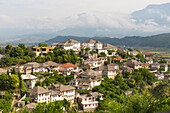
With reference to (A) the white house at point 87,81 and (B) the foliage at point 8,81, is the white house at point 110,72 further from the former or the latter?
(B) the foliage at point 8,81

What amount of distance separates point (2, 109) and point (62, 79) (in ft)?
50.1

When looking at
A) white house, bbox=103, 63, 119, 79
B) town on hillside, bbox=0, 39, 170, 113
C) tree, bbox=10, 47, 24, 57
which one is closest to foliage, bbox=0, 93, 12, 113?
town on hillside, bbox=0, 39, 170, 113

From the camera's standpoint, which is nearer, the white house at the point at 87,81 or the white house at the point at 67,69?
the white house at the point at 87,81

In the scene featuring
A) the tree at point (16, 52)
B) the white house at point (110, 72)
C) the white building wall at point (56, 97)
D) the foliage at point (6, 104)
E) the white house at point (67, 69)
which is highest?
the tree at point (16, 52)

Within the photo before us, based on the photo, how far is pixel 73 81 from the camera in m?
41.6

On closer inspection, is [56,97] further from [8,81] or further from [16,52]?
[16,52]

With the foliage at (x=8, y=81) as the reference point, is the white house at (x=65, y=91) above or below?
below

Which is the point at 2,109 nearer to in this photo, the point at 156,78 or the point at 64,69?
the point at 64,69

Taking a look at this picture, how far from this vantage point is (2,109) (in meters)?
28.7

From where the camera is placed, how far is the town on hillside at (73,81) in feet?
103

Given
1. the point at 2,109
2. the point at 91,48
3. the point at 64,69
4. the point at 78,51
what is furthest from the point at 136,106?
the point at 91,48

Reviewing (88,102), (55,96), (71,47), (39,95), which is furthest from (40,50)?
(88,102)

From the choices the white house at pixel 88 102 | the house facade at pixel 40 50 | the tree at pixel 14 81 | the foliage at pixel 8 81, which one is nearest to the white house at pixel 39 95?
the tree at pixel 14 81

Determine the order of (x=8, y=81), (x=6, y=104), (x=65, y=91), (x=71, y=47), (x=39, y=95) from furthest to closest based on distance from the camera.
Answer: (x=71, y=47) < (x=65, y=91) < (x=8, y=81) < (x=39, y=95) < (x=6, y=104)
